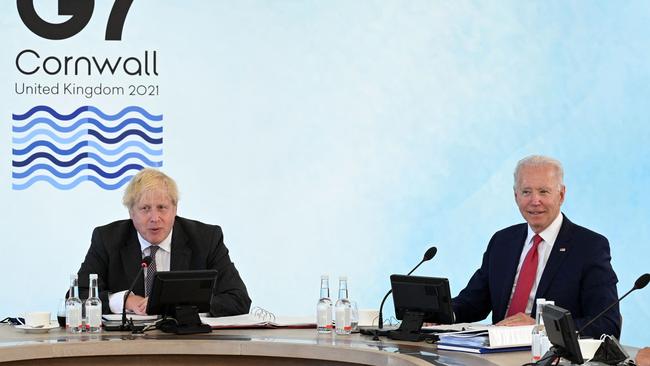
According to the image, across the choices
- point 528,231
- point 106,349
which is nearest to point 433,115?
point 528,231

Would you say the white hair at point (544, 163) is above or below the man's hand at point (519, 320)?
above

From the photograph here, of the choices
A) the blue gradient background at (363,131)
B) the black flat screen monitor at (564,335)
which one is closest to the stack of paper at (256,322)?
the black flat screen monitor at (564,335)

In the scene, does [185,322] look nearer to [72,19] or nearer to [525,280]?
[525,280]

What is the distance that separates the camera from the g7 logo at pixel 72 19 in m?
6.60

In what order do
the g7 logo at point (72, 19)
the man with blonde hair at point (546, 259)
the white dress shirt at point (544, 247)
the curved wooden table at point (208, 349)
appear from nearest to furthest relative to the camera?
the curved wooden table at point (208, 349)
the man with blonde hair at point (546, 259)
the white dress shirt at point (544, 247)
the g7 logo at point (72, 19)

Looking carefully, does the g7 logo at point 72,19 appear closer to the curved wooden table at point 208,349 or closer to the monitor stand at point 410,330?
the curved wooden table at point 208,349

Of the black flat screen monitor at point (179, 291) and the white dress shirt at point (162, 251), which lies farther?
the white dress shirt at point (162, 251)

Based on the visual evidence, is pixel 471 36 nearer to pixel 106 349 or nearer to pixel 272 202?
pixel 272 202

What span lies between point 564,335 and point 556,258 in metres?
1.57

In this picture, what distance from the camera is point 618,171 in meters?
6.95

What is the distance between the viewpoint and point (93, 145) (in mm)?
6645

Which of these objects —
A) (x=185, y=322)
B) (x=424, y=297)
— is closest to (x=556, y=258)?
(x=424, y=297)

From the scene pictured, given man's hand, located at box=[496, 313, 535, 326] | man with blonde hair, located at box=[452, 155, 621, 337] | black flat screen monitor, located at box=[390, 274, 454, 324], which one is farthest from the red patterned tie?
black flat screen monitor, located at box=[390, 274, 454, 324]

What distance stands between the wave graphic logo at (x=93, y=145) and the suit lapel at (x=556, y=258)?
2925 millimetres
